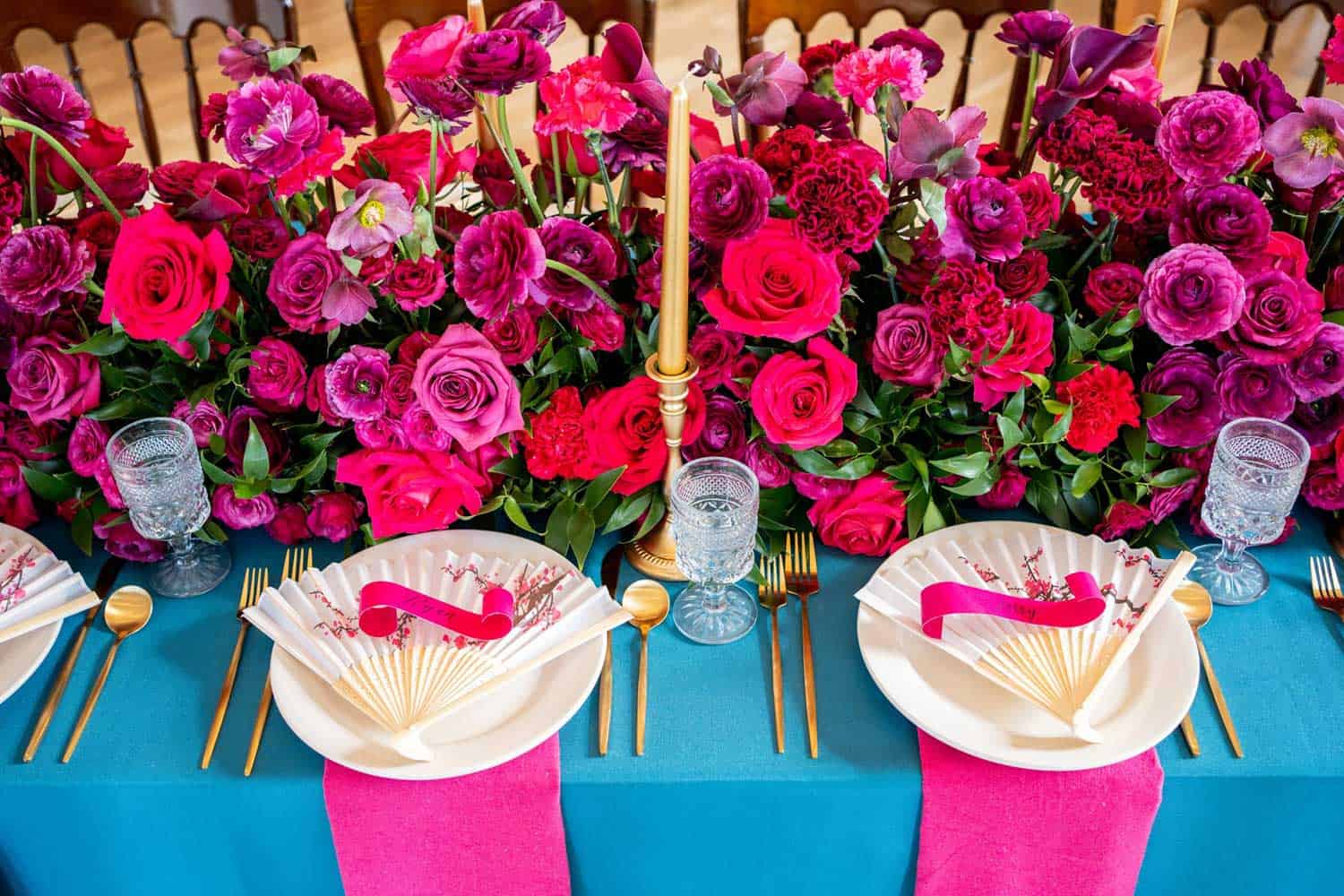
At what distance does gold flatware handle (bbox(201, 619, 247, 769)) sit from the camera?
1.05m

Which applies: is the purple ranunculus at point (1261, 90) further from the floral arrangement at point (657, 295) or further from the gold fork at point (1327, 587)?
the gold fork at point (1327, 587)

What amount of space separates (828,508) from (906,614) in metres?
0.14

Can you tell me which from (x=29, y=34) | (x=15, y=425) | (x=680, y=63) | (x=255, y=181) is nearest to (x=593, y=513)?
(x=255, y=181)

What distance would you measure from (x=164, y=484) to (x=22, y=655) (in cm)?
20

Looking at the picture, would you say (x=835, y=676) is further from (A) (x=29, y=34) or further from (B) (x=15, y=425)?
(A) (x=29, y=34)

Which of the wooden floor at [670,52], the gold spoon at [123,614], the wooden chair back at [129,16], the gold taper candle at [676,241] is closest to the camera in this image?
the gold taper candle at [676,241]

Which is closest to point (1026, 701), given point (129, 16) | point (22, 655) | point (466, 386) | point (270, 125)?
point (466, 386)

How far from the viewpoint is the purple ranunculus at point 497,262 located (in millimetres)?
982

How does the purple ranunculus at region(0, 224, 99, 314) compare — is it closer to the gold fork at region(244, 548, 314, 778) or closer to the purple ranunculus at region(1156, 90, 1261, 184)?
the gold fork at region(244, 548, 314, 778)

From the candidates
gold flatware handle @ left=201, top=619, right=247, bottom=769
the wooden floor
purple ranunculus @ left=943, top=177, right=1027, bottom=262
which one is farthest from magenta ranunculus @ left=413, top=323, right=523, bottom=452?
the wooden floor

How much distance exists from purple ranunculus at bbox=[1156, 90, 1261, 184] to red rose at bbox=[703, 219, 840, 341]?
1.04ft

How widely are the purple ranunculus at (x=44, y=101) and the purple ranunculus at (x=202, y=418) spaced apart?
0.27m

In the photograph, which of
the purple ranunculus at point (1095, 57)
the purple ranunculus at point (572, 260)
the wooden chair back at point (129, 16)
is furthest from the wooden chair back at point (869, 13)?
the purple ranunculus at point (572, 260)

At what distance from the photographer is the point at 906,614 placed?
3.64 ft
